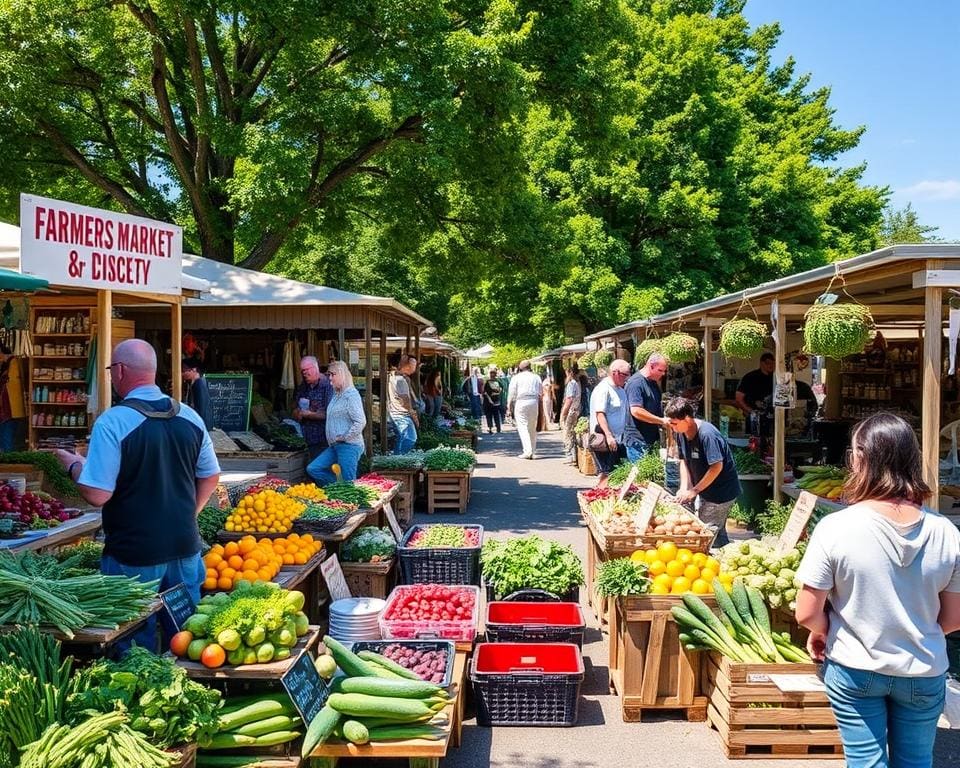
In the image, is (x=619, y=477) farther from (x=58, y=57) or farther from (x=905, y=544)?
(x=58, y=57)

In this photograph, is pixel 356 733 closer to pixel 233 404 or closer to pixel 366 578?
pixel 366 578

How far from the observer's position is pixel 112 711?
10.7ft

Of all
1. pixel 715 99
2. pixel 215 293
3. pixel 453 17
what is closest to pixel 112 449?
pixel 215 293

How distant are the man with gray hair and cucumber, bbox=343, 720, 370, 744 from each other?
5.53 metres

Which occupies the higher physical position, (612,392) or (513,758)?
(612,392)

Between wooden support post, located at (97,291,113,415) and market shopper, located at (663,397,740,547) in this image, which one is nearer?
market shopper, located at (663,397,740,547)

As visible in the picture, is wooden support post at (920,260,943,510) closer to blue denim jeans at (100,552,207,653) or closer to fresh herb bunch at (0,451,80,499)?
blue denim jeans at (100,552,207,653)

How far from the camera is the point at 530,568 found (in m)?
6.25

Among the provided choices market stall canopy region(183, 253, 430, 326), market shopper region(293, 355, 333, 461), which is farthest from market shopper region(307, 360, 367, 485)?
market stall canopy region(183, 253, 430, 326)

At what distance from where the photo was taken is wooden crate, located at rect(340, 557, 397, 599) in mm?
6934

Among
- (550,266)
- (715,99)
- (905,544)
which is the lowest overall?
(905,544)

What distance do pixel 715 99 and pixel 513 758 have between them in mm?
26626

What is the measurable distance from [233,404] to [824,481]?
9419 millimetres

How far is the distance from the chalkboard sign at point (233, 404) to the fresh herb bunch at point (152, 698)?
418 inches
